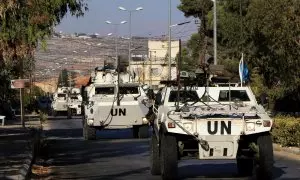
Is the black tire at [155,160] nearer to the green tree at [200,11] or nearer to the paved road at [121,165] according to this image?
the paved road at [121,165]

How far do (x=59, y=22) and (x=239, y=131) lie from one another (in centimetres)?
1083

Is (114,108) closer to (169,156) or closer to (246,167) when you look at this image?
(246,167)

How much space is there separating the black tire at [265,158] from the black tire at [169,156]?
5.02 feet

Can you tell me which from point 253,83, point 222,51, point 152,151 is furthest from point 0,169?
point 222,51

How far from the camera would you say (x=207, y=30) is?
62438 millimetres

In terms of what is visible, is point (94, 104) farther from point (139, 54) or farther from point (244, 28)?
point (139, 54)

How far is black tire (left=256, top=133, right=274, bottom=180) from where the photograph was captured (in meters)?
13.8

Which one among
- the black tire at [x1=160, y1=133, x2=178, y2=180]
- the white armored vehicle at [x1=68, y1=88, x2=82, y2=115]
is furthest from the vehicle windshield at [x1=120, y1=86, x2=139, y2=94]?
the white armored vehicle at [x1=68, y1=88, x2=82, y2=115]

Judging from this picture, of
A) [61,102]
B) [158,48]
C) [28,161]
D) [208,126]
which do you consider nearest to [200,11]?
[61,102]

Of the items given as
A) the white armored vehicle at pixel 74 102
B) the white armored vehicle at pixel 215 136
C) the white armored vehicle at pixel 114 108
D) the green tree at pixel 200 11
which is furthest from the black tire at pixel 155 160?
the white armored vehicle at pixel 74 102

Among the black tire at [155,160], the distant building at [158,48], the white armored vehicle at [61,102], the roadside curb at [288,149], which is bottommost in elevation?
the white armored vehicle at [61,102]

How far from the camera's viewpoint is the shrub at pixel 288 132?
→ 2253 centimetres

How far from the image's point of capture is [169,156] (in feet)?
45.8

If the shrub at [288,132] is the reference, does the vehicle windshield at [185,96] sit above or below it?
above
